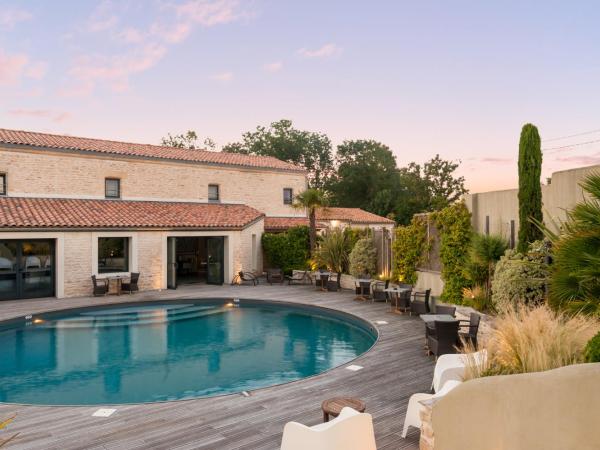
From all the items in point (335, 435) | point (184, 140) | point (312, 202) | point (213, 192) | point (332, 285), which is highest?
point (184, 140)

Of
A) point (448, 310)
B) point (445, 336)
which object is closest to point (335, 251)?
point (448, 310)

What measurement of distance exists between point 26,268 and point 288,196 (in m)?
15.6

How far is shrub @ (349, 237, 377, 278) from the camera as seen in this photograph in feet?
60.7

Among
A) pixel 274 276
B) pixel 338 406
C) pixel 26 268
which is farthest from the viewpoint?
pixel 274 276

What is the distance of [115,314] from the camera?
15.9 metres

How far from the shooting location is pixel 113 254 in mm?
19438

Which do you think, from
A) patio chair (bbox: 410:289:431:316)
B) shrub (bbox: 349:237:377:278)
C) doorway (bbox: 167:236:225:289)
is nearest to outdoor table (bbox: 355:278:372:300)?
shrub (bbox: 349:237:377:278)

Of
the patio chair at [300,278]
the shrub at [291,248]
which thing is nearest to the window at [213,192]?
the shrub at [291,248]

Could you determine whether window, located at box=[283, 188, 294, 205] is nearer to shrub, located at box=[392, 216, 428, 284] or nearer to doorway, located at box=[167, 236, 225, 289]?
doorway, located at box=[167, 236, 225, 289]

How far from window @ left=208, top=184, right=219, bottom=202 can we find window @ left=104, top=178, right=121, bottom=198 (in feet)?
16.6

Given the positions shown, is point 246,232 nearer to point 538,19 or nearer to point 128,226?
A: point 128,226

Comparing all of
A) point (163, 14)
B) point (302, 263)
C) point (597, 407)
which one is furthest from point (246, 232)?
point (597, 407)

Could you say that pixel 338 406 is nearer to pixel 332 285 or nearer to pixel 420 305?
pixel 420 305

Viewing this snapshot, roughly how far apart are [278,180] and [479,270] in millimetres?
17693
